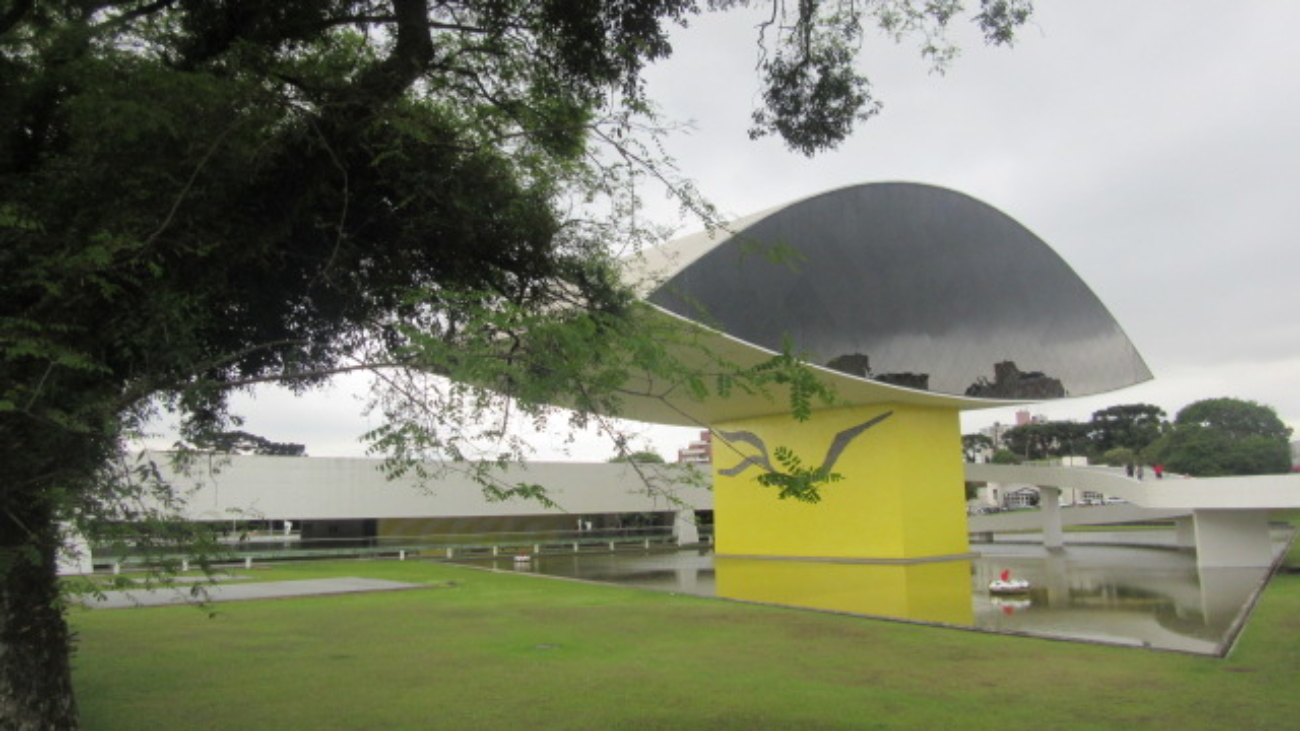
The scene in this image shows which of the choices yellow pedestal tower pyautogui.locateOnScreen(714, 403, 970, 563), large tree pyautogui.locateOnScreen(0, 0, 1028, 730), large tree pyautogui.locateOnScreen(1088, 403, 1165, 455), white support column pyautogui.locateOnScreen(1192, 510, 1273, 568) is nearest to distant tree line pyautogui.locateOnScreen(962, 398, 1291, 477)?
large tree pyautogui.locateOnScreen(1088, 403, 1165, 455)

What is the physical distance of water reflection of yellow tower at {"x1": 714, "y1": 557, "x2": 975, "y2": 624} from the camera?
13539 millimetres

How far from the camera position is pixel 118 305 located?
12.8 feet

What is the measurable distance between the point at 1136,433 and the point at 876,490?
53.5 metres

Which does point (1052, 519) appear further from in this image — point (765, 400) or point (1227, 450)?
point (1227, 450)

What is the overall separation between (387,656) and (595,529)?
2738 cm

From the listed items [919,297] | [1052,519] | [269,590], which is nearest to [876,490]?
[919,297]

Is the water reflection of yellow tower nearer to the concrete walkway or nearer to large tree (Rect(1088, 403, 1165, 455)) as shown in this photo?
the concrete walkway

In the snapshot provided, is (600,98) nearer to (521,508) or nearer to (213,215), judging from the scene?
(213,215)

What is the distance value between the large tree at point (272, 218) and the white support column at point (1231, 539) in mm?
16592

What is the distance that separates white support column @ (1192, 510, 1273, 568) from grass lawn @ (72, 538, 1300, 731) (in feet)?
20.0

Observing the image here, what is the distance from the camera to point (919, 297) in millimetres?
23156

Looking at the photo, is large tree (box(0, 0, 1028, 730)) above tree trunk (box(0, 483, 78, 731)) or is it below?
above

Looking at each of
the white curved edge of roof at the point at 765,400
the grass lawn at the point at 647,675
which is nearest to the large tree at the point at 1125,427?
the white curved edge of roof at the point at 765,400

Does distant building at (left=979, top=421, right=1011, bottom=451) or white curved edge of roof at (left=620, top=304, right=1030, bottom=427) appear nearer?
white curved edge of roof at (left=620, top=304, right=1030, bottom=427)
